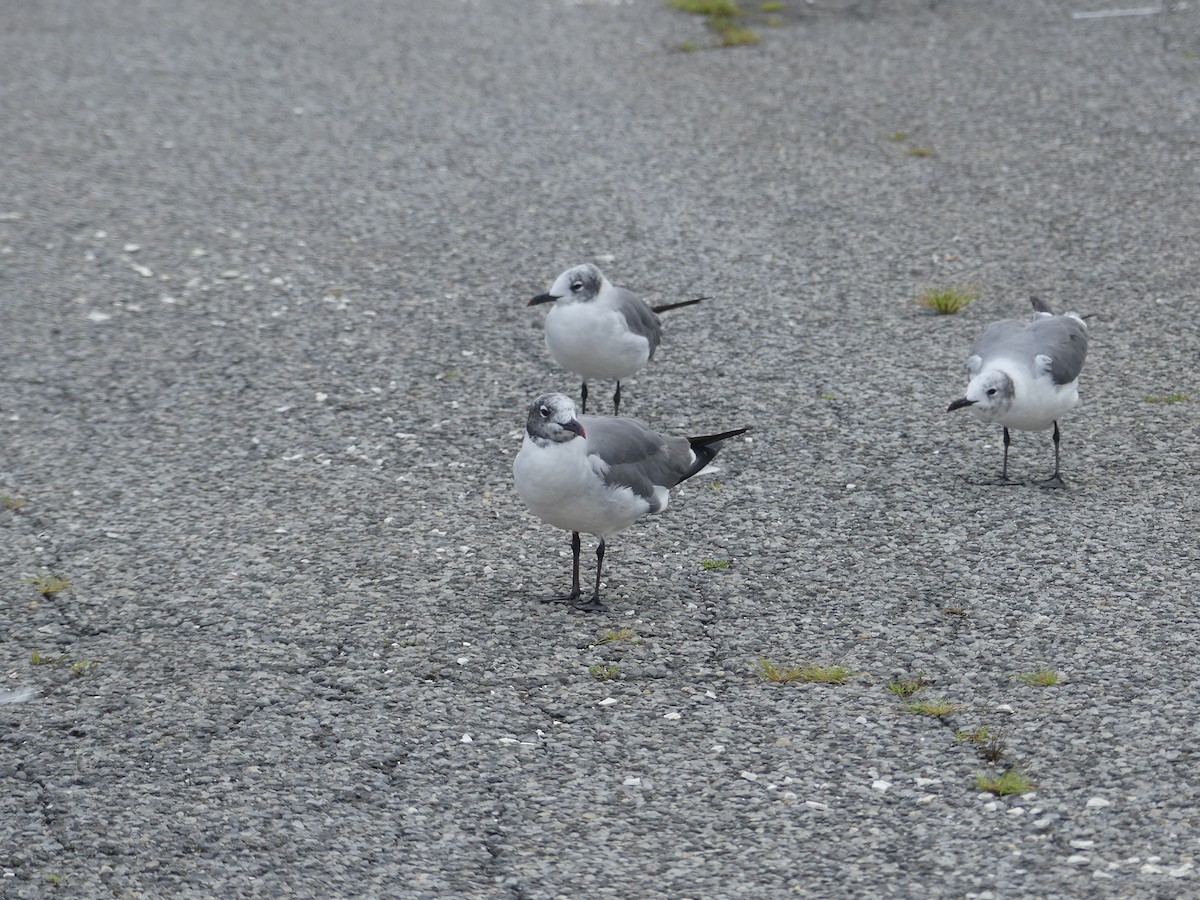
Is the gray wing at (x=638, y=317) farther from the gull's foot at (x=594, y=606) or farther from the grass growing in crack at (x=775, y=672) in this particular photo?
the grass growing in crack at (x=775, y=672)

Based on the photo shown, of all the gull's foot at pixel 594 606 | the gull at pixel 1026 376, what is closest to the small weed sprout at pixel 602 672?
the gull's foot at pixel 594 606

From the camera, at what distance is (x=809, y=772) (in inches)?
180

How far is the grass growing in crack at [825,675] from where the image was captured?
5.09m

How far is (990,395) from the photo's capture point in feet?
20.8

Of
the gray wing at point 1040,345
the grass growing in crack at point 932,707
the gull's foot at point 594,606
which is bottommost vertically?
the gull's foot at point 594,606

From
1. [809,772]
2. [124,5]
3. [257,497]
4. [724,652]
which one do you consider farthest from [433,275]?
[124,5]

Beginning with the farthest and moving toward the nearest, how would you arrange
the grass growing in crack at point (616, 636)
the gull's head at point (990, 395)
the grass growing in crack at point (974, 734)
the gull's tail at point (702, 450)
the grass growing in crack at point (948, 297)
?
the grass growing in crack at point (948, 297)
the gull's head at point (990, 395)
the gull's tail at point (702, 450)
the grass growing in crack at point (616, 636)
the grass growing in crack at point (974, 734)

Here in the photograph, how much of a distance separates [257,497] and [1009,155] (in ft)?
22.9

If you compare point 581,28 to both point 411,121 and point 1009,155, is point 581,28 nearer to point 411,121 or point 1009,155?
point 411,121

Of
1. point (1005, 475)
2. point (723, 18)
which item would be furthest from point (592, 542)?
point (723, 18)

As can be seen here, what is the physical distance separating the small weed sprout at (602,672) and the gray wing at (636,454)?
2.39 feet

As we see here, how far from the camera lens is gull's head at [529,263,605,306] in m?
7.08

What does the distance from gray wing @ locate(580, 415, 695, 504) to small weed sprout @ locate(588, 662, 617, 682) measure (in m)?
0.73

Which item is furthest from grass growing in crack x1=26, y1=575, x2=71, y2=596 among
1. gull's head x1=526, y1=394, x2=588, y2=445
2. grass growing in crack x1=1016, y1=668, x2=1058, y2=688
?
grass growing in crack x1=1016, y1=668, x2=1058, y2=688
